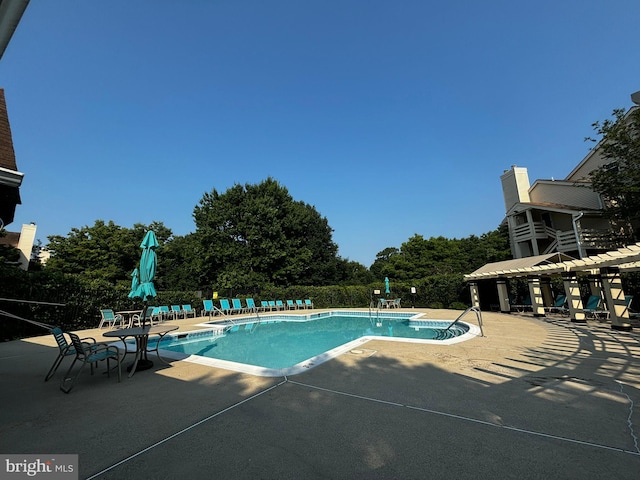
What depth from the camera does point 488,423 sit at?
2.65 meters

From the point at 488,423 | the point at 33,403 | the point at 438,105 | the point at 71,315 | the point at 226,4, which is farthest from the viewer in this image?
the point at 438,105

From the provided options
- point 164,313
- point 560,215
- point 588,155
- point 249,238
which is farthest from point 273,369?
point 588,155

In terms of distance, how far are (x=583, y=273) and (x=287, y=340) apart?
1098 centimetres

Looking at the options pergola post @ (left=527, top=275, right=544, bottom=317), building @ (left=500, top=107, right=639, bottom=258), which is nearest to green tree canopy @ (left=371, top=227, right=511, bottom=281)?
building @ (left=500, top=107, right=639, bottom=258)

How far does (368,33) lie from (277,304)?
16.5 m

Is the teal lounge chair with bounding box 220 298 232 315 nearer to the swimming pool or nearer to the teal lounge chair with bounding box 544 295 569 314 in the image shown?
the swimming pool

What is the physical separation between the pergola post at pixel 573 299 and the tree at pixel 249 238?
64.8 feet

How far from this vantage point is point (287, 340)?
10.3 metres

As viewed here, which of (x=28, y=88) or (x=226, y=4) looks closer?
Result: (x=28, y=88)

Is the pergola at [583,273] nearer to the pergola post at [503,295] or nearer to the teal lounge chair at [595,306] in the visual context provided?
the pergola post at [503,295]

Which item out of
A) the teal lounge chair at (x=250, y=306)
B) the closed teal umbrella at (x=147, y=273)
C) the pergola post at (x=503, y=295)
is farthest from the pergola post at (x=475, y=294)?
the closed teal umbrella at (x=147, y=273)

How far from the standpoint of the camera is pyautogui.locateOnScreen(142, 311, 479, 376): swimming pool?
18.4ft

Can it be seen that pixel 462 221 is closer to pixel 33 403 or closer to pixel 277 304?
pixel 277 304

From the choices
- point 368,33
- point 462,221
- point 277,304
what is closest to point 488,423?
point 368,33
